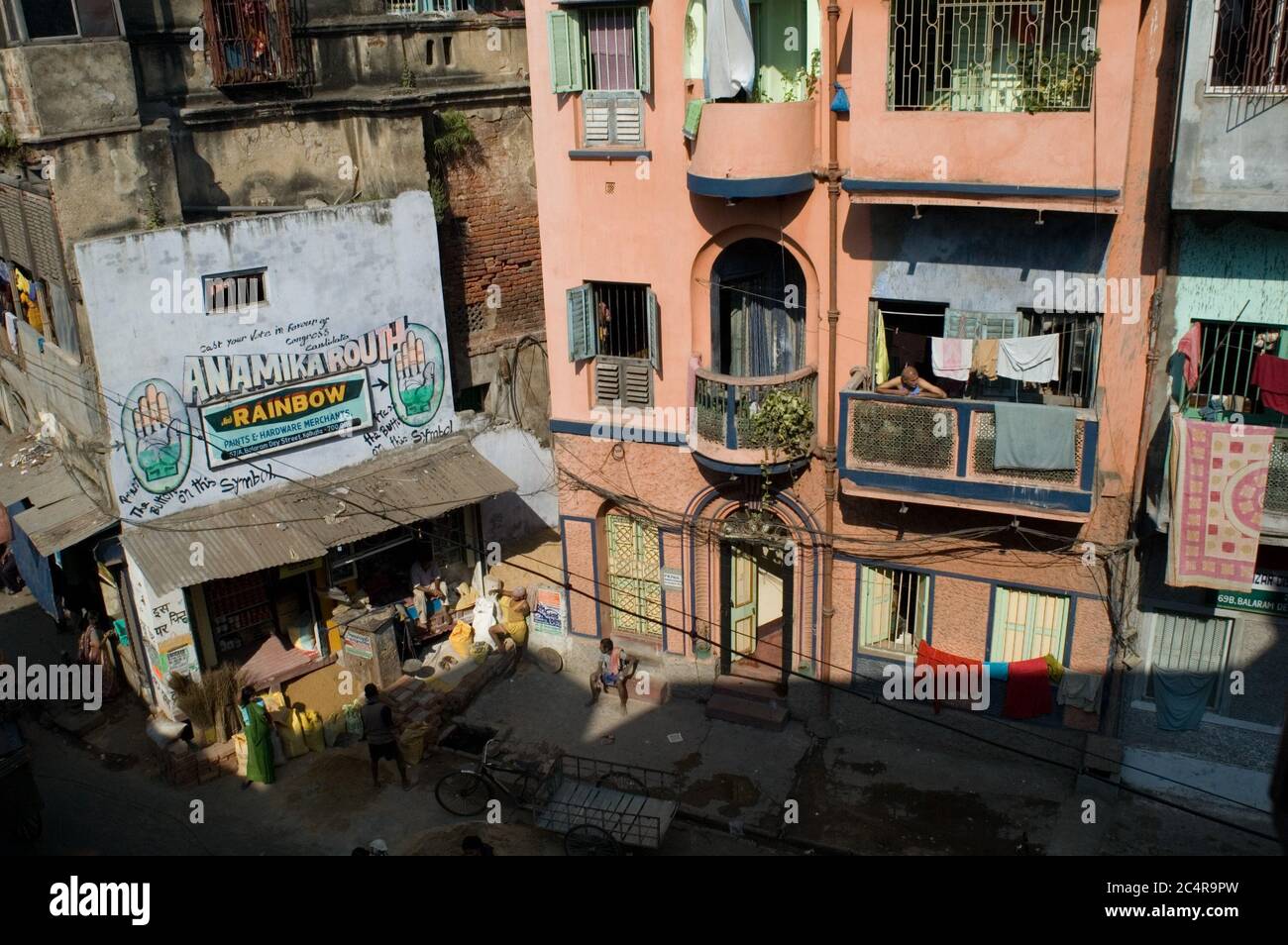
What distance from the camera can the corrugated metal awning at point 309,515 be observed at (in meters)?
17.9

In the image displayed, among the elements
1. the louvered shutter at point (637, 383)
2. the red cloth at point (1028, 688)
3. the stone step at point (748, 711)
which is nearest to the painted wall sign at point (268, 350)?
the louvered shutter at point (637, 383)

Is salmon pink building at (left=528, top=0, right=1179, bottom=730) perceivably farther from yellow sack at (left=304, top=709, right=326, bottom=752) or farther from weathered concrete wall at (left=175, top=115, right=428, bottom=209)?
yellow sack at (left=304, top=709, right=326, bottom=752)

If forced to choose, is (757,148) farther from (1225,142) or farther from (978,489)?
(1225,142)

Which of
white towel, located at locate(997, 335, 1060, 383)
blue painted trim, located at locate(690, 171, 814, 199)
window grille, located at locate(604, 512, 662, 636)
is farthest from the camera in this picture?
window grille, located at locate(604, 512, 662, 636)

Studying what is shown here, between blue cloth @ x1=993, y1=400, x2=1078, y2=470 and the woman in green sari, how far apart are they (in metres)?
11.2

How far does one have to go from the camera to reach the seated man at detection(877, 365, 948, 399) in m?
16.4

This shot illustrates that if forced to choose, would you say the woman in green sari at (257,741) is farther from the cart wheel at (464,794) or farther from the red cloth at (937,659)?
the red cloth at (937,659)

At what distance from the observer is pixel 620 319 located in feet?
61.8

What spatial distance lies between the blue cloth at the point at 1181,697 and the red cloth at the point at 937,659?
2.45 m

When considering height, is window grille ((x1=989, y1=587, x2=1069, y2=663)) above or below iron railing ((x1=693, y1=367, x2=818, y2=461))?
below

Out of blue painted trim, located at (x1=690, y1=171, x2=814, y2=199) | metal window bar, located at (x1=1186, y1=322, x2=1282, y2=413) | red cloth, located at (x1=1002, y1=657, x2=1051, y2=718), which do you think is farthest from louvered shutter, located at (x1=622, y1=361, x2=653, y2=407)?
metal window bar, located at (x1=1186, y1=322, x2=1282, y2=413)

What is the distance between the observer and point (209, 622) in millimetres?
19281

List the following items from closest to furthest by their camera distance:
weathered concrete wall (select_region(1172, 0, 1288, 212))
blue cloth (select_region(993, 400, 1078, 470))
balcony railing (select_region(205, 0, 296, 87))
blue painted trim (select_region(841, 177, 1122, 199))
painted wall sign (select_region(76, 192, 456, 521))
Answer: weathered concrete wall (select_region(1172, 0, 1288, 212)) → blue painted trim (select_region(841, 177, 1122, 199)) → blue cloth (select_region(993, 400, 1078, 470)) → painted wall sign (select_region(76, 192, 456, 521)) → balcony railing (select_region(205, 0, 296, 87))

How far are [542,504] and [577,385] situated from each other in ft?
19.0
